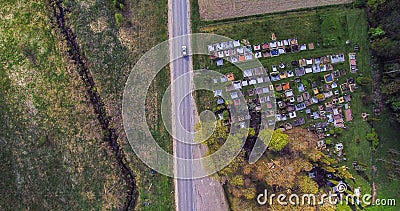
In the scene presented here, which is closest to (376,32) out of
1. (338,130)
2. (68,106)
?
(338,130)

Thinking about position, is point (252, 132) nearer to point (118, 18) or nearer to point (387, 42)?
point (387, 42)

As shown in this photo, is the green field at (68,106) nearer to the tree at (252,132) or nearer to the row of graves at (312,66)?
the tree at (252,132)

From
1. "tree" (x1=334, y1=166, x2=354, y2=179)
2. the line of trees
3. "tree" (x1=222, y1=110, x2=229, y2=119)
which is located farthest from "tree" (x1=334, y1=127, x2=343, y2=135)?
"tree" (x1=222, y1=110, x2=229, y2=119)

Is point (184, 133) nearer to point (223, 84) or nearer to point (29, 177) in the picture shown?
point (223, 84)

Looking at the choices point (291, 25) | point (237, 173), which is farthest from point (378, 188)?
point (291, 25)

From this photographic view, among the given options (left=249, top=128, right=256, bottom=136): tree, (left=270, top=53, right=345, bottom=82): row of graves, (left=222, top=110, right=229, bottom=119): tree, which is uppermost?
(left=270, top=53, right=345, bottom=82): row of graves

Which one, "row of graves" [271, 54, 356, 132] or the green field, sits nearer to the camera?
the green field

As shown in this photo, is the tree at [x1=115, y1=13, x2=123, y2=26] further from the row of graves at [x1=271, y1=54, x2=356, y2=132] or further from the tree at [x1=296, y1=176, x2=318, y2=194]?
the tree at [x1=296, y1=176, x2=318, y2=194]
